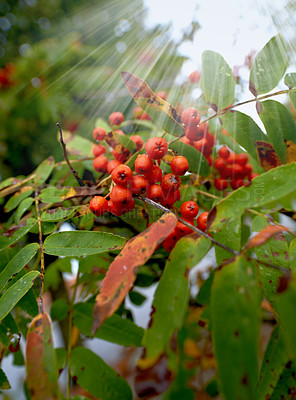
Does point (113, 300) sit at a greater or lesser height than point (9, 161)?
lesser

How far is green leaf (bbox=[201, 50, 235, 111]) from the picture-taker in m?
0.62

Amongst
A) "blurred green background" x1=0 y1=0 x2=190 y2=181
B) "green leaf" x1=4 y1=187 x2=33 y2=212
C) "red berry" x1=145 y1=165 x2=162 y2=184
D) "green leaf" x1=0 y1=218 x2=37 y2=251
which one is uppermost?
"blurred green background" x1=0 y1=0 x2=190 y2=181

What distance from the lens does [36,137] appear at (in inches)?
86.7

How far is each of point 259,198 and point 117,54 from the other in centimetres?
179

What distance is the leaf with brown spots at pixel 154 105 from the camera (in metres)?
0.58

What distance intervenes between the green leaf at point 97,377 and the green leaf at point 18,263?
0.87ft

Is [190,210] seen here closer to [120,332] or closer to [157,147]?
[157,147]

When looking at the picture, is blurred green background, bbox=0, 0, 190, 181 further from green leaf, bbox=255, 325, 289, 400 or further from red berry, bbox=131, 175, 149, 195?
green leaf, bbox=255, 325, 289, 400

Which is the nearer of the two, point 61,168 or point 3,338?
point 3,338

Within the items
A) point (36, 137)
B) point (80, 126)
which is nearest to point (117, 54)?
point (80, 126)

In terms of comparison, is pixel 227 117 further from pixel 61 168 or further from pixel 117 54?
pixel 117 54

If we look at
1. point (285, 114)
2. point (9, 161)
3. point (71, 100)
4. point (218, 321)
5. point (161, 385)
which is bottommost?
point (161, 385)

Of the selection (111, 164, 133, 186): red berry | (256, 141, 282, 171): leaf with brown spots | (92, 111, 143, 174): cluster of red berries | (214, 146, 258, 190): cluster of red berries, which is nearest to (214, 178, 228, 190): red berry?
(214, 146, 258, 190): cluster of red berries

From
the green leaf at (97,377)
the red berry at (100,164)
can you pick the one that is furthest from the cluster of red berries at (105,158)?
the green leaf at (97,377)
